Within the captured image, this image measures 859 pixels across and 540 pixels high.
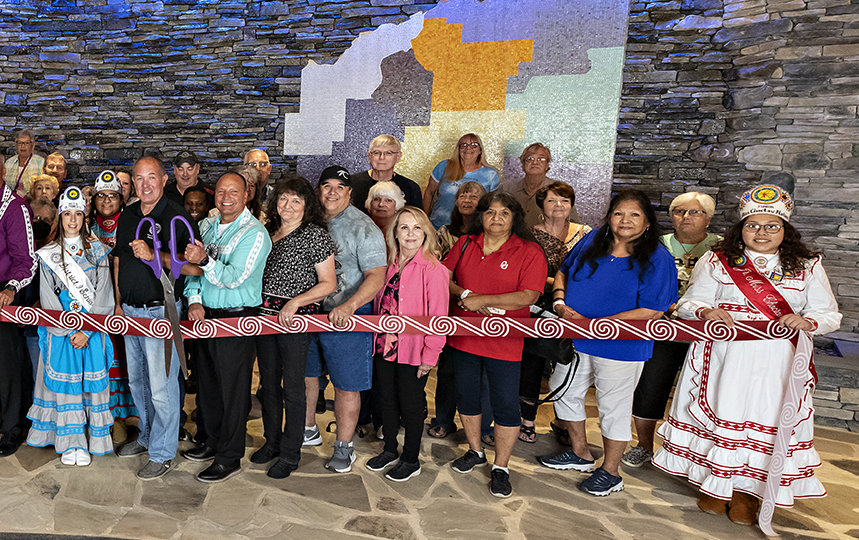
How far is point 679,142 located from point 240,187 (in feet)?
13.2

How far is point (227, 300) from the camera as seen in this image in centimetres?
293

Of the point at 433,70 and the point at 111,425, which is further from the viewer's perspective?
the point at 433,70

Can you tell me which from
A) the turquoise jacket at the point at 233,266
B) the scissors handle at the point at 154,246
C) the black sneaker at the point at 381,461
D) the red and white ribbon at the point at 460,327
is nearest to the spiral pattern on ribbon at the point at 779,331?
the red and white ribbon at the point at 460,327

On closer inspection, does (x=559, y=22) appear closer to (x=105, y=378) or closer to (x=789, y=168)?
(x=789, y=168)

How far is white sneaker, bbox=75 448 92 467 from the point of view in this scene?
3.19 metres

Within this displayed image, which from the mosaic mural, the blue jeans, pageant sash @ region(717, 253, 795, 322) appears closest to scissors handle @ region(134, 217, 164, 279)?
the blue jeans

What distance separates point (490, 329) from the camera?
2.96 meters

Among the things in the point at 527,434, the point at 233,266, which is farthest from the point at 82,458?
the point at 527,434

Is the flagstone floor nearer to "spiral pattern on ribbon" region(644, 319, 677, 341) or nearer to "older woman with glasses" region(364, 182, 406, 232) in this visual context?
"spiral pattern on ribbon" region(644, 319, 677, 341)

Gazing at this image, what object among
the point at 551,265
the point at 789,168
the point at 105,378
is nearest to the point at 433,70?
the point at 551,265

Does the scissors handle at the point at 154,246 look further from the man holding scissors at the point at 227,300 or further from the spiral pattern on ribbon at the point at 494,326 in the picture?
the spiral pattern on ribbon at the point at 494,326

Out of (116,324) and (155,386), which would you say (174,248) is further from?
(155,386)

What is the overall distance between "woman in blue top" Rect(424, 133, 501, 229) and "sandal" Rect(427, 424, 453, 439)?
1698mm

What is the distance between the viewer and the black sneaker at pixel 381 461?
3.29 meters
